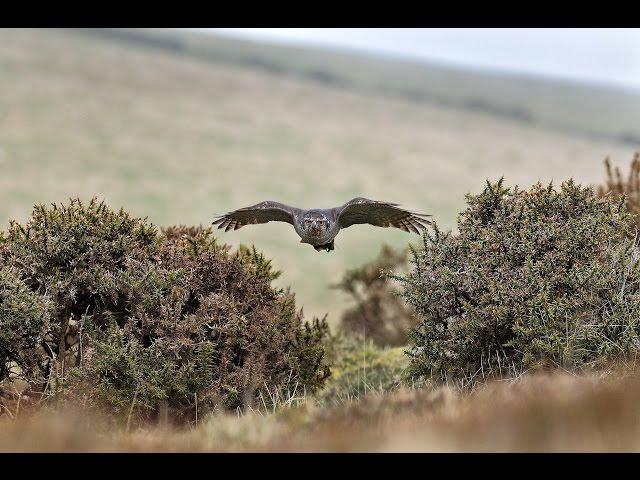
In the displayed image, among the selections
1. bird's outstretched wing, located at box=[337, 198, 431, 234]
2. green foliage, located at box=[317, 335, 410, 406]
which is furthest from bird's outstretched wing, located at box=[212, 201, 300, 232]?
green foliage, located at box=[317, 335, 410, 406]

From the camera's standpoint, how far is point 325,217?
40.5 feet

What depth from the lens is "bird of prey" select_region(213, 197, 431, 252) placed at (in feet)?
40.2

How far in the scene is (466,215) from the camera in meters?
12.4

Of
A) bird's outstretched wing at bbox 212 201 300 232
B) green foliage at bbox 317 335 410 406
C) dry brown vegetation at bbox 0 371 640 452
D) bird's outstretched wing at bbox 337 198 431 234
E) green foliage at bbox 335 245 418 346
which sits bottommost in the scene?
dry brown vegetation at bbox 0 371 640 452

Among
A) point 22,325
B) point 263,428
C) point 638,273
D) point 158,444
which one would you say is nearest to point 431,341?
point 638,273

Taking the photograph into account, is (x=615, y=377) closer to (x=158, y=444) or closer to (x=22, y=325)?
(x=158, y=444)

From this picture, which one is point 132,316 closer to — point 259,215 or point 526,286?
point 259,215

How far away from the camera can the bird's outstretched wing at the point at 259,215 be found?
12.9 m

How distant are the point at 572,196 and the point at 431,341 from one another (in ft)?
9.90

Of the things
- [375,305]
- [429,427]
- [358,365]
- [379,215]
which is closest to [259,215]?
[379,215]

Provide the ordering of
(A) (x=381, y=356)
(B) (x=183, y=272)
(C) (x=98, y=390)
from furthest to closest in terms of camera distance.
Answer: (A) (x=381, y=356) < (B) (x=183, y=272) < (C) (x=98, y=390)

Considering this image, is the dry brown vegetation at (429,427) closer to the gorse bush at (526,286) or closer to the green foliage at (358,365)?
the gorse bush at (526,286)

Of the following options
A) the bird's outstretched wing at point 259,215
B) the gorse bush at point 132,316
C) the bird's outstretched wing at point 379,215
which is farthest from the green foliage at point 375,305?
the gorse bush at point 132,316

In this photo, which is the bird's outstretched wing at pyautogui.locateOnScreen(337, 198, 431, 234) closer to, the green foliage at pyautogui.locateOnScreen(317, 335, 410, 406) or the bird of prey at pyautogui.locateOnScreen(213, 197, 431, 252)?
the bird of prey at pyautogui.locateOnScreen(213, 197, 431, 252)
